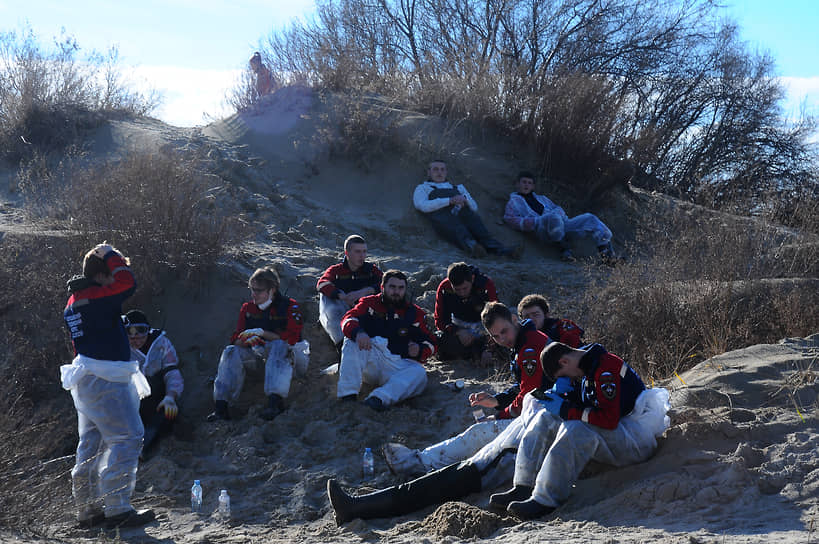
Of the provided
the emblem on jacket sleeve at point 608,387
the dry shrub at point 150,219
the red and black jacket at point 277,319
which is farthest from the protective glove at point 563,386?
the dry shrub at point 150,219

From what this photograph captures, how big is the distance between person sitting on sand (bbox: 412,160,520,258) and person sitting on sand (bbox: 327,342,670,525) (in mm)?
6289

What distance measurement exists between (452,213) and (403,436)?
558 centimetres

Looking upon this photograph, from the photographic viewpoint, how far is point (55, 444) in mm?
6430

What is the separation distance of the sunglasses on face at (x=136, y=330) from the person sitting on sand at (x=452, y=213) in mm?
5180

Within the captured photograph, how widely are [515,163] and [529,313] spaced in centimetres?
774

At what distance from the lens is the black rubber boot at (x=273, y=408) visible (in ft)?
23.0

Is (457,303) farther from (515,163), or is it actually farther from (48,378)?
(515,163)

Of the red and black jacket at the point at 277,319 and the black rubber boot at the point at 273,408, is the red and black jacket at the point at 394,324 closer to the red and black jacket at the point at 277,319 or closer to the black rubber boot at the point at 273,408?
the red and black jacket at the point at 277,319

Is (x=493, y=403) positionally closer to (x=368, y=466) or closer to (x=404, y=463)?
(x=404, y=463)

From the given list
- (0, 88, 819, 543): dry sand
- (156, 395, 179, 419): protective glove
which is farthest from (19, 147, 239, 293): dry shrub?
(156, 395, 179, 419): protective glove

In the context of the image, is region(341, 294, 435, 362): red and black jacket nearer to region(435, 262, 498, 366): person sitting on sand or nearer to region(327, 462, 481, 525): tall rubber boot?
region(435, 262, 498, 366): person sitting on sand

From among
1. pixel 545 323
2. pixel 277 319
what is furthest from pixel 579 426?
pixel 277 319

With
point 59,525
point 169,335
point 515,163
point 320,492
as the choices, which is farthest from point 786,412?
point 515,163

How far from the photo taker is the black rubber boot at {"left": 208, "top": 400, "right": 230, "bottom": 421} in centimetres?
709
